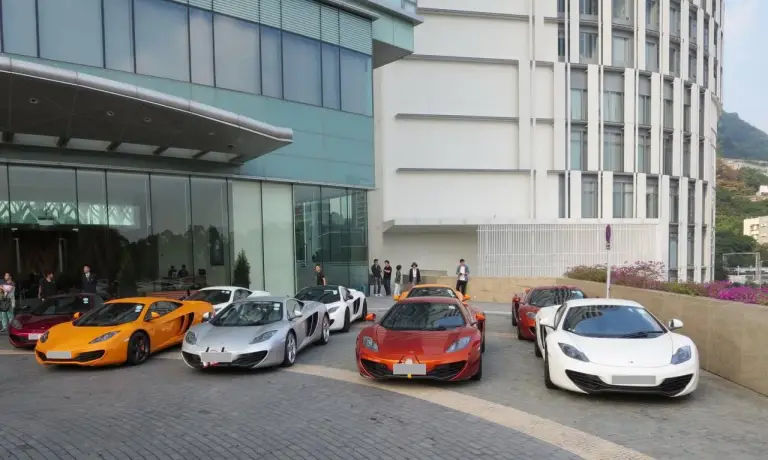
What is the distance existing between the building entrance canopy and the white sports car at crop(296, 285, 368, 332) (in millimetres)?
4864

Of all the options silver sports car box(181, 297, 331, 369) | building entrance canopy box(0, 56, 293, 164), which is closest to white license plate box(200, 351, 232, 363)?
silver sports car box(181, 297, 331, 369)

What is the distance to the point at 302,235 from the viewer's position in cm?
2164

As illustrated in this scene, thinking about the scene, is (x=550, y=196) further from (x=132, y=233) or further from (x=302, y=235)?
(x=132, y=233)

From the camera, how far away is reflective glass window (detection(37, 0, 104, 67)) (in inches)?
610

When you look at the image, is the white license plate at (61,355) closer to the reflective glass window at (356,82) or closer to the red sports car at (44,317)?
the red sports car at (44,317)

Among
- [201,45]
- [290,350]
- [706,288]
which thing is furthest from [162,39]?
[706,288]

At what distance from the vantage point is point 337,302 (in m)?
13.5

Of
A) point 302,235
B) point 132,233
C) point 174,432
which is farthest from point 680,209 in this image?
point 174,432

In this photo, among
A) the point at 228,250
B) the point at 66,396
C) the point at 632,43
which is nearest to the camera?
the point at 66,396

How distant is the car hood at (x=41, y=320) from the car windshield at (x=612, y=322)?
10.2 m

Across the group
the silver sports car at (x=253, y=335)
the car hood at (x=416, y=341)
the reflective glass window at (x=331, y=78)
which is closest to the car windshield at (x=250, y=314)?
the silver sports car at (x=253, y=335)

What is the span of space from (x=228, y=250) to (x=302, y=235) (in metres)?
3.23

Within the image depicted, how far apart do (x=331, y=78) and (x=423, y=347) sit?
54.7ft

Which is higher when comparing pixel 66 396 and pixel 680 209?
pixel 680 209
